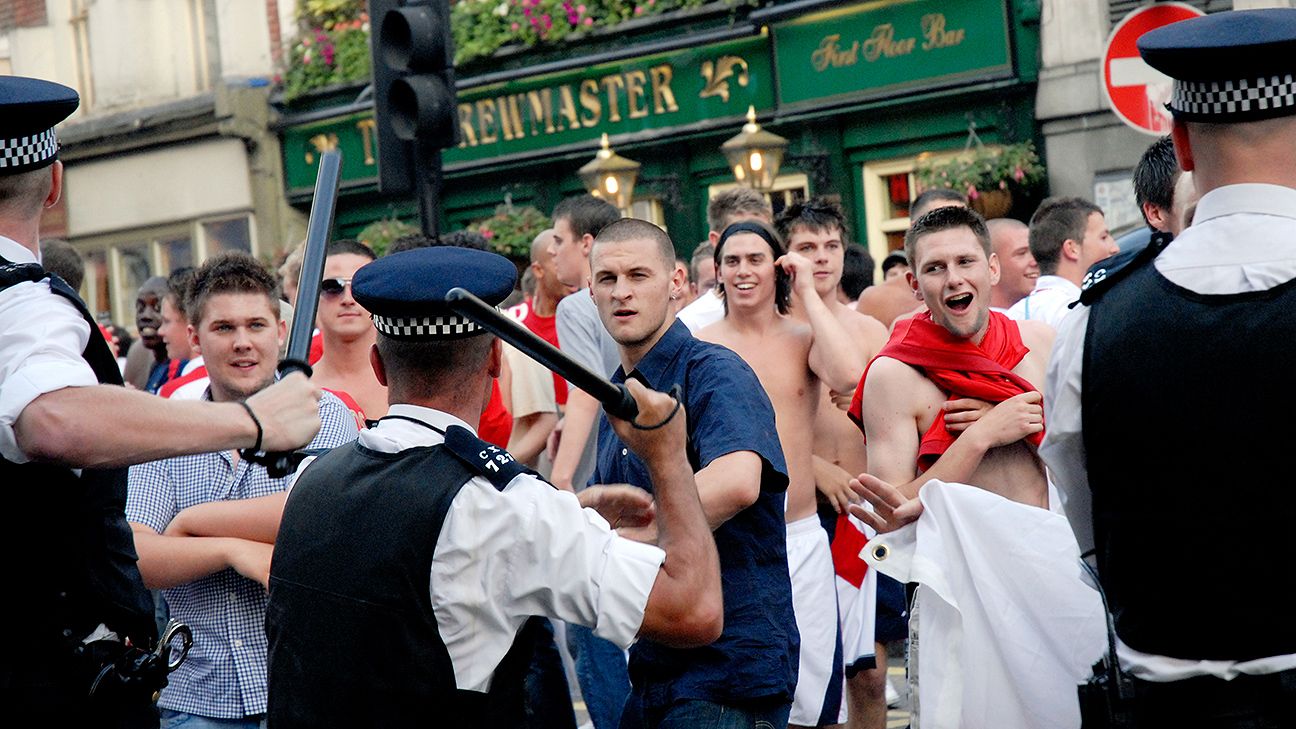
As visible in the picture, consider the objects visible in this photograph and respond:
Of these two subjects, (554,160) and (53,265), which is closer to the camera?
(53,265)

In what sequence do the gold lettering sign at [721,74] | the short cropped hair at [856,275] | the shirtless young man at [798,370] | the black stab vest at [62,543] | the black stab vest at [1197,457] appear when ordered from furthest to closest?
the gold lettering sign at [721,74] < the short cropped hair at [856,275] < the shirtless young man at [798,370] < the black stab vest at [62,543] < the black stab vest at [1197,457]

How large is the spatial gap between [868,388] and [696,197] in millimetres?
11863

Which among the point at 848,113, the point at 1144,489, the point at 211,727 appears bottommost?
the point at 211,727

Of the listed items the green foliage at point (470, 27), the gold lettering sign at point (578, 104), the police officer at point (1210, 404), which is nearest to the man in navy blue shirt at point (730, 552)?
the police officer at point (1210, 404)

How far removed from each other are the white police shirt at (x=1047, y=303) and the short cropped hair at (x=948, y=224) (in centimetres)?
113

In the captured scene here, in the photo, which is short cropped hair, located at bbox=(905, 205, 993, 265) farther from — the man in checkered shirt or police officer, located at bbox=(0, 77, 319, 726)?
police officer, located at bbox=(0, 77, 319, 726)

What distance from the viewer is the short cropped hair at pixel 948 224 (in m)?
5.42

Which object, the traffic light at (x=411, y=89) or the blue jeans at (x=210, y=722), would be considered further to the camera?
the traffic light at (x=411, y=89)

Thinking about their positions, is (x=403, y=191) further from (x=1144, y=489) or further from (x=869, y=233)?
(x=869, y=233)

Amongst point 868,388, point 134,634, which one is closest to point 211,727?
point 134,634

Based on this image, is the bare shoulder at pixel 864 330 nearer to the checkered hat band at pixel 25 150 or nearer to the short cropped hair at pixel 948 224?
the short cropped hair at pixel 948 224

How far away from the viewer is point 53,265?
646 centimetres

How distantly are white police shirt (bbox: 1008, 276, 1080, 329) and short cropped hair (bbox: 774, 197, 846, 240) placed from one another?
1.00m

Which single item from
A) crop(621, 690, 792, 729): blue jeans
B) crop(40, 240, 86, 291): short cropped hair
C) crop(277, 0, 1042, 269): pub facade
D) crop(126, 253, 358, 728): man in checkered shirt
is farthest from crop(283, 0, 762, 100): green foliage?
crop(621, 690, 792, 729): blue jeans
